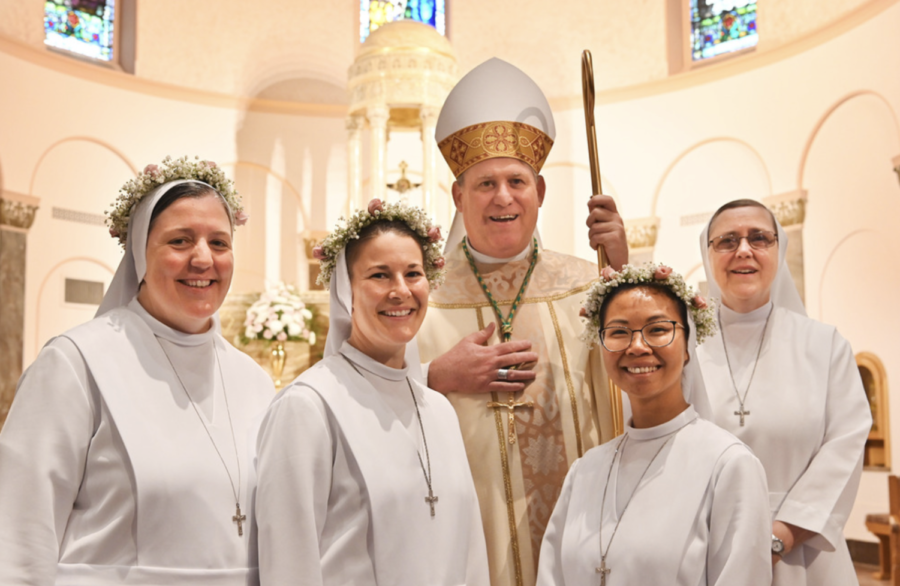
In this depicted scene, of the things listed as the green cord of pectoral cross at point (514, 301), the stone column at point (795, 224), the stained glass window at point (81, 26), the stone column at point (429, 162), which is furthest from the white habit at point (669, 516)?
the stained glass window at point (81, 26)

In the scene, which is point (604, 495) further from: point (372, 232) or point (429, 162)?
point (429, 162)

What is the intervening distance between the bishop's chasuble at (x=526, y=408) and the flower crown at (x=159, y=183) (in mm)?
1123

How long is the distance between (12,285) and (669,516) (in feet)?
29.4

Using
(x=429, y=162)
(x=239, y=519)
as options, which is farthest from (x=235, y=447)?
(x=429, y=162)

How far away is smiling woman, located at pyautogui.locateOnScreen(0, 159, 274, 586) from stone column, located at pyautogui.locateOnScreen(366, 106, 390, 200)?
704 centimetres

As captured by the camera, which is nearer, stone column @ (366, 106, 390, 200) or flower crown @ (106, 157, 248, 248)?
flower crown @ (106, 157, 248, 248)

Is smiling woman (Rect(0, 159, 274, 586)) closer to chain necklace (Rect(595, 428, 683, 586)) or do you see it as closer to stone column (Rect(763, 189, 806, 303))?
chain necklace (Rect(595, 428, 683, 586))

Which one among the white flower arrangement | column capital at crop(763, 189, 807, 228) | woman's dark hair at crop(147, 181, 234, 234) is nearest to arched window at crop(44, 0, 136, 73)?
the white flower arrangement

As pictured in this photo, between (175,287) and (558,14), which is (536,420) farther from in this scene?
(558,14)

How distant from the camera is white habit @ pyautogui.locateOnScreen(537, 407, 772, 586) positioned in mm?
2590

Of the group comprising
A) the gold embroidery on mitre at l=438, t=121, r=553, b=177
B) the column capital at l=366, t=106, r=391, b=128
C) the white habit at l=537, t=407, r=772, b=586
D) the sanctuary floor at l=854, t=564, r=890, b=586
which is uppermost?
the column capital at l=366, t=106, r=391, b=128

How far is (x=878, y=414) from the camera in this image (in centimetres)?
930

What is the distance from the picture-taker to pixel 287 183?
40.5 feet

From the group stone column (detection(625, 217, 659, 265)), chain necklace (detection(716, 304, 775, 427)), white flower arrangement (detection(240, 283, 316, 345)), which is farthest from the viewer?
stone column (detection(625, 217, 659, 265))
